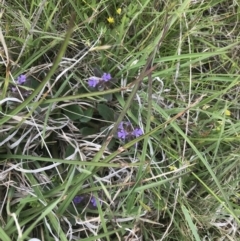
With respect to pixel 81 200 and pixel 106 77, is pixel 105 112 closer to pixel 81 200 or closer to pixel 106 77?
pixel 106 77

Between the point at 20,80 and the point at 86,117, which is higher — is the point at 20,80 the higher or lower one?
the higher one

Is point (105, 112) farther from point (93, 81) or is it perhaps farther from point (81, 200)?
point (81, 200)

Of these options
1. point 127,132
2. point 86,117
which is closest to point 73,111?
point 86,117

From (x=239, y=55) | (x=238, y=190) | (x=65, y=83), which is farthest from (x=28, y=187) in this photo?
(x=239, y=55)

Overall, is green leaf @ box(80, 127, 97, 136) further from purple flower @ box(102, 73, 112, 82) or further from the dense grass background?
purple flower @ box(102, 73, 112, 82)

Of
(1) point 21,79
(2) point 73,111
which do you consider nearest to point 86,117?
(2) point 73,111

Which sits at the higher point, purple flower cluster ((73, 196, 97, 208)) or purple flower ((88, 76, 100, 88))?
purple flower ((88, 76, 100, 88))

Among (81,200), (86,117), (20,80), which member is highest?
(20,80)

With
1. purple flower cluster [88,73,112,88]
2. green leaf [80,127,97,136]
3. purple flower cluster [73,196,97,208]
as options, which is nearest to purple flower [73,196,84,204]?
purple flower cluster [73,196,97,208]
